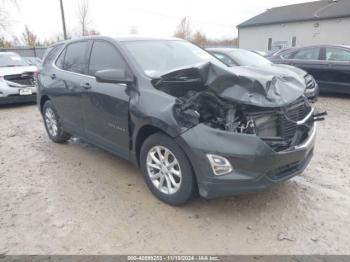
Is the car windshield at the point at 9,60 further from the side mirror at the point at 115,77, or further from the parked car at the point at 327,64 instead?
the parked car at the point at 327,64

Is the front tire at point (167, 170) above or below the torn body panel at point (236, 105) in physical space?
below

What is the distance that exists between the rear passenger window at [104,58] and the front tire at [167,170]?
1049mm

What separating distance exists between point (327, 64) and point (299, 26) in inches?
953

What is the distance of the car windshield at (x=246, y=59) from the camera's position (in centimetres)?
779

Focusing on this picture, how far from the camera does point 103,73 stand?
3604 mm

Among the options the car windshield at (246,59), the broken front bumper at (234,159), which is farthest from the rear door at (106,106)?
the car windshield at (246,59)

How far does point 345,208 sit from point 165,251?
1942 millimetres

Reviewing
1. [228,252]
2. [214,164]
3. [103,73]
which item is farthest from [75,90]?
[228,252]

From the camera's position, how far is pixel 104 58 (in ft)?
13.6

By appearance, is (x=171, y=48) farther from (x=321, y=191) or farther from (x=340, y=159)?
(x=340, y=159)

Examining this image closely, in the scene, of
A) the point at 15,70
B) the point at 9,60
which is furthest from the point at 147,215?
the point at 9,60

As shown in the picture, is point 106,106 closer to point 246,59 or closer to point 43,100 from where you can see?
point 43,100

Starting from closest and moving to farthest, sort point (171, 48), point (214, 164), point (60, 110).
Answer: point (214, 164), point (171, 48), point (60, 110)

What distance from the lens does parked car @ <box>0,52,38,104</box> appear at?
8.99 metres
